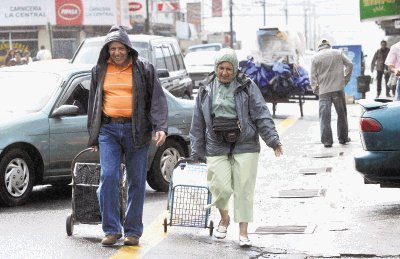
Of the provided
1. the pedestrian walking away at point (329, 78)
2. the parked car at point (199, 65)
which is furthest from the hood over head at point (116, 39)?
the parked car at point (199, 65)

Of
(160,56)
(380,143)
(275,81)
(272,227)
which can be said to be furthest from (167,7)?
(272,227)

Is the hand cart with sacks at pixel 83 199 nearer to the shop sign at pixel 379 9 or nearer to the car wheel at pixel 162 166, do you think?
the car wheel at pixel 162 166

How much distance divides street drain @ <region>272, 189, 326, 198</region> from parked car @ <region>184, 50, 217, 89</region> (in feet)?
68.4

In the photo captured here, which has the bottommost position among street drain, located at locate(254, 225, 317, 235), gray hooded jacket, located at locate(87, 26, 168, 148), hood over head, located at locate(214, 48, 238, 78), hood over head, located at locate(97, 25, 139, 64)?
street drain, located at locate(254, 225, 317, 235)

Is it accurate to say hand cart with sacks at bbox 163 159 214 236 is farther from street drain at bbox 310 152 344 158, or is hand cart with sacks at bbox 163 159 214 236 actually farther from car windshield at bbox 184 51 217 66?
car windshield at bbox 184 51 217 66

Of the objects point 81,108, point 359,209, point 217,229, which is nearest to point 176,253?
point 217,229

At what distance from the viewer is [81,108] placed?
10.7 meters

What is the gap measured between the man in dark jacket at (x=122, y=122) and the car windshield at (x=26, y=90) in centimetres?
280

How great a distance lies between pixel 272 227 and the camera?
8.70m

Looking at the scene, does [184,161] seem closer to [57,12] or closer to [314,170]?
[314,170]

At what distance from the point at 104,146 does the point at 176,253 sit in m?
1.00

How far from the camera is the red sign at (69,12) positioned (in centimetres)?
5400

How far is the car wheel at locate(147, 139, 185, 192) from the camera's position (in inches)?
439

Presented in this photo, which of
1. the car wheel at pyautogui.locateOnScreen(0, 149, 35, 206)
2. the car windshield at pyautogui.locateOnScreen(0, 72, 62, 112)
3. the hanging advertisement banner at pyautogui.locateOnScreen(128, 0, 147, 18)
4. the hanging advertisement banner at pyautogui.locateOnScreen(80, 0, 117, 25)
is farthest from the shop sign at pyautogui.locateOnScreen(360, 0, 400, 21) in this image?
the hanging advertisement banner at pyautogui.locateOnScreen(128, 0, 147, 18)
